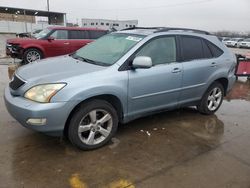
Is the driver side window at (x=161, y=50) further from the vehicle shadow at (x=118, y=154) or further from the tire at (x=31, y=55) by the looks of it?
the tire at (x=31, y=55)

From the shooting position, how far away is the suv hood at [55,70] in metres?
3.73

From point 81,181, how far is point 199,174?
1.46 meters

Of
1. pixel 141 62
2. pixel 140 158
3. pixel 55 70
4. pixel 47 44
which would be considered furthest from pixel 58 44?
pixel 140 158

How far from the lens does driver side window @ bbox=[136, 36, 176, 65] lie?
4.48 m

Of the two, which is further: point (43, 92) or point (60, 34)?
point (60, 34)

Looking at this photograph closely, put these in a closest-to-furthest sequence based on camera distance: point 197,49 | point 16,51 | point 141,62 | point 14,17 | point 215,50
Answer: point 141,62
point 197,49
point 215,50
point 16,51
point 14,17

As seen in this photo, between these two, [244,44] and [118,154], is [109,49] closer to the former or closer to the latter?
[118,154]

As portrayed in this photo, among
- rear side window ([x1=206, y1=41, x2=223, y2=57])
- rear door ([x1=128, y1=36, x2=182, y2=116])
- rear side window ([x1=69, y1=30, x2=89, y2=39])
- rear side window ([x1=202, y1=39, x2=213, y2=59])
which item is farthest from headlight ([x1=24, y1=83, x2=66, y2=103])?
rear side window ([x1=69, y1=30, x2=89, y2=39])

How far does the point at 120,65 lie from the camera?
13.4 ft

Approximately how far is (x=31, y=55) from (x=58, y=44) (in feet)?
3.86

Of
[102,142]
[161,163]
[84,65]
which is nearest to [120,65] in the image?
[84,65]

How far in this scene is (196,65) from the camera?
5066 mm

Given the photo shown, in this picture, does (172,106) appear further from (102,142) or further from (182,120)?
(102,142)

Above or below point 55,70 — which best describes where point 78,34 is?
above
